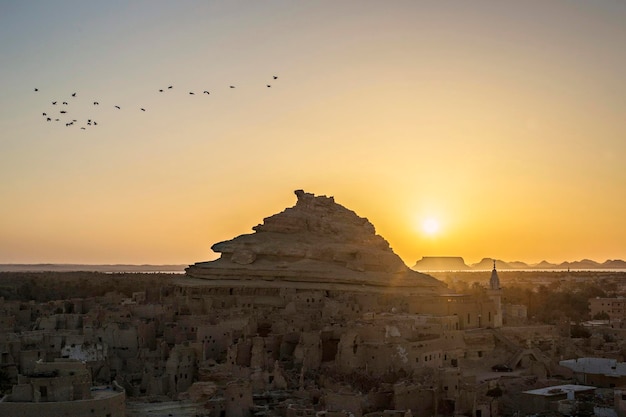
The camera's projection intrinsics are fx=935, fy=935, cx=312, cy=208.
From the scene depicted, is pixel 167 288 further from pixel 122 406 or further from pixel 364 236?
pixel 122 406

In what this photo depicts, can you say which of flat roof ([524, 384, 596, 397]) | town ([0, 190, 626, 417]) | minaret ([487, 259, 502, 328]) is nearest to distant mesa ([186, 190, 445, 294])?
town ([0, 190, 626, 417])

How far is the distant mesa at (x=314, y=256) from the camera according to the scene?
51250 millimetres

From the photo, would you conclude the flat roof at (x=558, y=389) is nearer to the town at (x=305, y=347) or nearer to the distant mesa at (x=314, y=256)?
the town at (x=305, y=347)

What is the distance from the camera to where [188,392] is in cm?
3189

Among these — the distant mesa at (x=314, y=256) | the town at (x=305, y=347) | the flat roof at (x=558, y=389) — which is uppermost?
the distant mesa at (x=314, y=256)

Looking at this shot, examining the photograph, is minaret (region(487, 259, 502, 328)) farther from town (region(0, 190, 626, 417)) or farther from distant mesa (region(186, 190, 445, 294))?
distant mesa (region(186, 190, 445, 294))

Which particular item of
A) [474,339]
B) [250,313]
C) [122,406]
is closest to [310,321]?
[250,313]

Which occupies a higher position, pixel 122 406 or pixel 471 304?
pixel 471 304

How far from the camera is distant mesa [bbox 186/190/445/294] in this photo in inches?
2018

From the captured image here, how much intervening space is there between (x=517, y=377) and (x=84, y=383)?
726 inches

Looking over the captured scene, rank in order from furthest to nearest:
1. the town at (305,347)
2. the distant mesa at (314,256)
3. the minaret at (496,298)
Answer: the distant mesa at (314,256) → the minaret at (496,298) → the town at (305,347)

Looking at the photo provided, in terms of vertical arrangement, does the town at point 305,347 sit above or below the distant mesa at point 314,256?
below

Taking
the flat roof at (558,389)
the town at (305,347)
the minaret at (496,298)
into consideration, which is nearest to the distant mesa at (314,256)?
the town at (305,347)

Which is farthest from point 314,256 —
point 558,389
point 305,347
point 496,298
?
point 558,389
